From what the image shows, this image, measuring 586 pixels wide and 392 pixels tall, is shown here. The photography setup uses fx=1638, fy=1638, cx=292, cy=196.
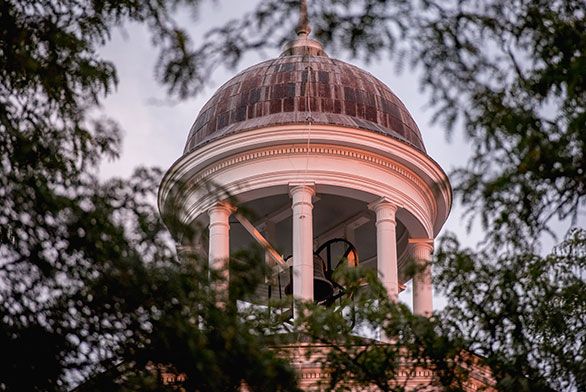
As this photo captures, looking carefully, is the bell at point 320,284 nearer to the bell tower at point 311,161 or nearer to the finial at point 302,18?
the bell tower at point 311,161

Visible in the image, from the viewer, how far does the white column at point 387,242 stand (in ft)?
96.8

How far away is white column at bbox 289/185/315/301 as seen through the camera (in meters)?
29.1

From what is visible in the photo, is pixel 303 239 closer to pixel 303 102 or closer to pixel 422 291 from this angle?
pixel 422 291

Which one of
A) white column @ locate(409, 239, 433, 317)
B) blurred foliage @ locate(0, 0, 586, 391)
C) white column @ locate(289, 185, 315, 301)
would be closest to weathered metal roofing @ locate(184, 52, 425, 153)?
white column @ locate(289, 185, 315, 301)

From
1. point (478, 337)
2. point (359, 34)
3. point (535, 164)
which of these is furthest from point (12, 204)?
point (478, 337)

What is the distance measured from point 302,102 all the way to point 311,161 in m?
1.20

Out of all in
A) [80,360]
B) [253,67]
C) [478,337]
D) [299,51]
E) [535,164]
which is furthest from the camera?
[253,67]

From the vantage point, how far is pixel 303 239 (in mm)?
29453

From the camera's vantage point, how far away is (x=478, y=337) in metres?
17.6

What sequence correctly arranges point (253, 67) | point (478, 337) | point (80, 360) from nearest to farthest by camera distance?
point (80, 360)
point (478, 337)
point (253, 67)

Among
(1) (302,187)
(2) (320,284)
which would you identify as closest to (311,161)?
(1) (302,187)

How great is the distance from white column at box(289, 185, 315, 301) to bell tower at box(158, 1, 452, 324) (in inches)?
0.9

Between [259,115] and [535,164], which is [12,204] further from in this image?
[259,115]

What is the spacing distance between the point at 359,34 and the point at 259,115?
1621 centimetres
